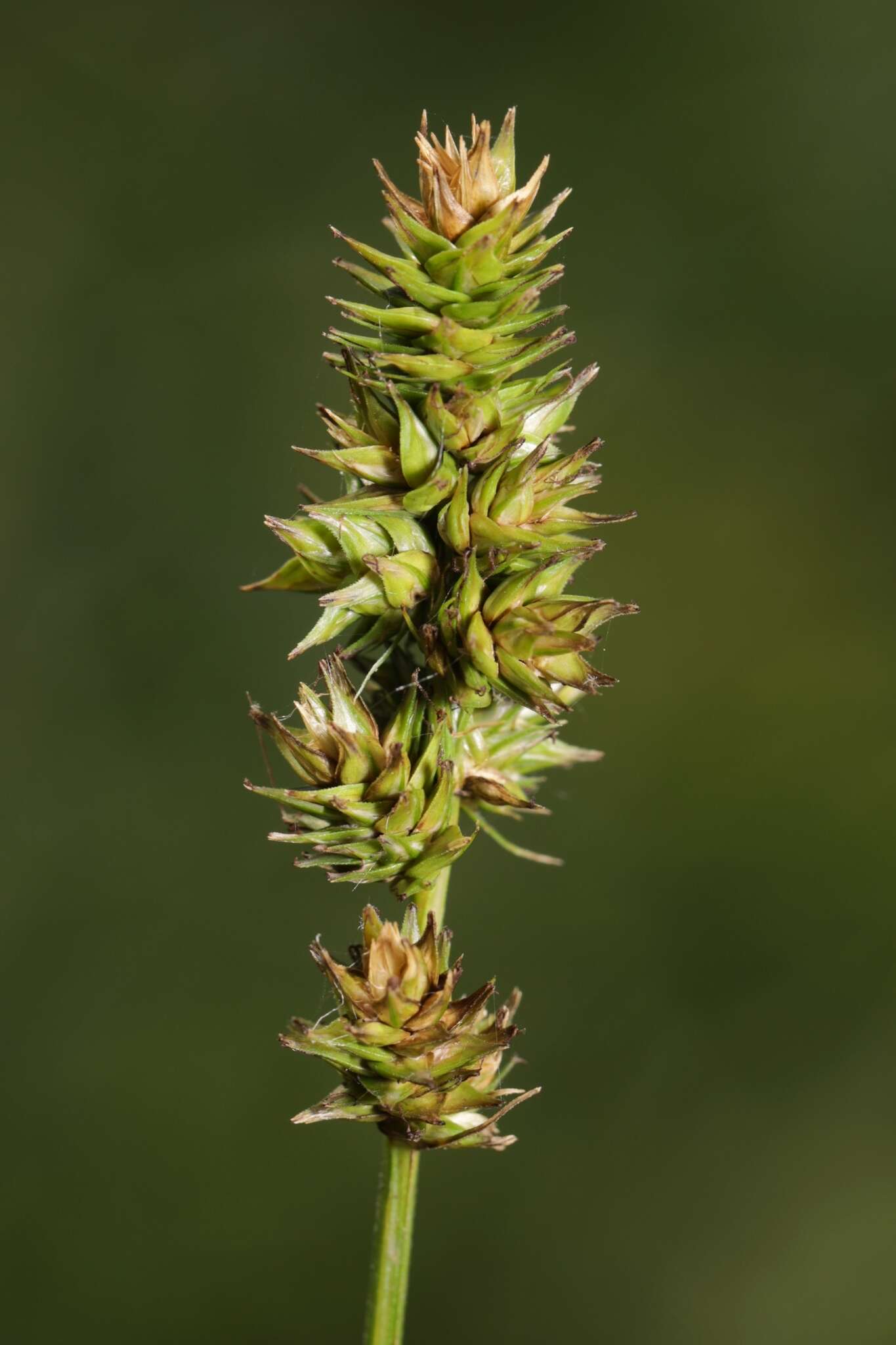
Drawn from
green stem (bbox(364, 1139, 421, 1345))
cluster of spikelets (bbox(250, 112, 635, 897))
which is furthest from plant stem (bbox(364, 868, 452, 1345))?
cluster of spikelets (bbox(250, 112, 635, 897))

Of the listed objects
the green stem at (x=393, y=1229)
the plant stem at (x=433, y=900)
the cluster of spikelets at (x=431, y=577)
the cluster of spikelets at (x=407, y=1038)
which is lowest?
the green stem at (x=393, y=1229)

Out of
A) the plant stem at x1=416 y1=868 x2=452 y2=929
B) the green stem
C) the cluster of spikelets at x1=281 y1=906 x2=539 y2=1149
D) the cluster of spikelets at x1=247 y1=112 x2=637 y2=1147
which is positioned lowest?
the green stem

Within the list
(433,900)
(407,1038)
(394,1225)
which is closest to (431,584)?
(433,900)

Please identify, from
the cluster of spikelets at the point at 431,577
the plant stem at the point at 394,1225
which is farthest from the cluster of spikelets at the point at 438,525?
the plant stem at the point at 394,1225

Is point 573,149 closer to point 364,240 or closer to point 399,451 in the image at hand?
point 364,240

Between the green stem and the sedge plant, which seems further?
the green stem

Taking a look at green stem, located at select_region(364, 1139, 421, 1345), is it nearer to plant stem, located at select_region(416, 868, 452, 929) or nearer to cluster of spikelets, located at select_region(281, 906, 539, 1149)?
cluster of spikelets, located at select_region(281, 906, 539, 1149)

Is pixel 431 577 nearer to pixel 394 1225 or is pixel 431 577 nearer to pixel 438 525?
→ pixel 438 525

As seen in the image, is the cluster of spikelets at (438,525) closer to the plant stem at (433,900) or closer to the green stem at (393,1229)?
the plant stem at (433,900)
